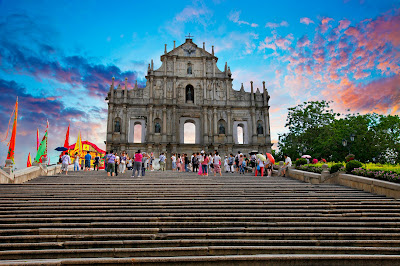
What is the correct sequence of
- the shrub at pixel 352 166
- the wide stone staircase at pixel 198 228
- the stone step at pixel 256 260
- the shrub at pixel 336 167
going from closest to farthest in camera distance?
the stone step at pixel 256 260, the wide stone staircase at pixel 198 228, the shrub at pixel 352 166, the shrub at pixel 336 167

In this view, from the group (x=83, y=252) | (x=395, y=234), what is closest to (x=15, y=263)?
(x=83, y=252)

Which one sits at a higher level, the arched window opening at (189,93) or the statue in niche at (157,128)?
the arched window opening at (189,93)

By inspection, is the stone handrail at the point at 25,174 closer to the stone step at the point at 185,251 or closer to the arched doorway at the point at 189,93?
the stone step at the point at 185,251

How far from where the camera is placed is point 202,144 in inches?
1255

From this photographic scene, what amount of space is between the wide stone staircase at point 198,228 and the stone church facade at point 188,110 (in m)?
21.7

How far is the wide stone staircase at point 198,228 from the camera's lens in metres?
5.79

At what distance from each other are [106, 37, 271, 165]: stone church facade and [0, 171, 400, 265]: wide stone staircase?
21690mm

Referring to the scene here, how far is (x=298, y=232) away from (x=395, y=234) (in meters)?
2.28

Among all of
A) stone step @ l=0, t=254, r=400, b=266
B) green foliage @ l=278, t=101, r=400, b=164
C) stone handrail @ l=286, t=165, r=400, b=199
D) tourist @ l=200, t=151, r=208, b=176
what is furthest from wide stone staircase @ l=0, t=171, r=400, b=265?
green foliage @ l=278, t=101, r=400, b=164

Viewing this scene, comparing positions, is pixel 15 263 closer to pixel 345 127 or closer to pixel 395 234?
pixel 395 234

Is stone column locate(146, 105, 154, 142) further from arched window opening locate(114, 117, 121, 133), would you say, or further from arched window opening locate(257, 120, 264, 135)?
arched window opening locate(257, 120, 264, 135)

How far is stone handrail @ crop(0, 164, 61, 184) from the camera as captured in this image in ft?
40.1

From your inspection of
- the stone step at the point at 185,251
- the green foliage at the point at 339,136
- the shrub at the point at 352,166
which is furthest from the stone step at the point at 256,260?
the green foliage at the point at 339,136

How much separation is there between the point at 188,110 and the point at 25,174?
70.5ft
